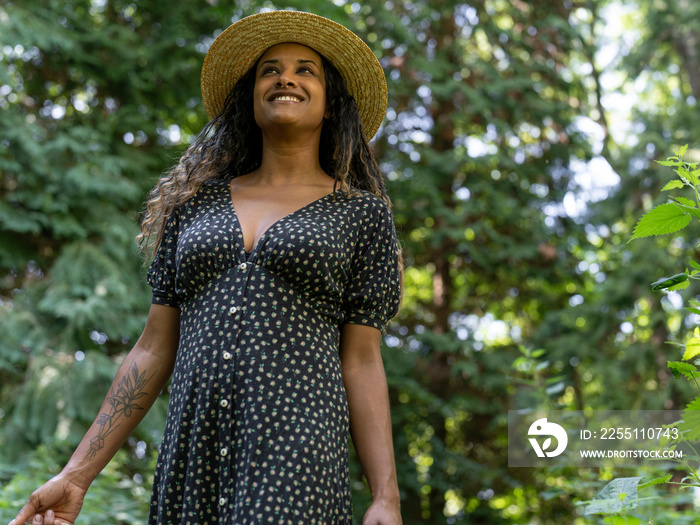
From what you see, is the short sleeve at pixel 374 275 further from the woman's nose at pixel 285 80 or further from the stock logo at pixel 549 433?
the stock logo at pixel 549 433

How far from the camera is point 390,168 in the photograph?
811cm

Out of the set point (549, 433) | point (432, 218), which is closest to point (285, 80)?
point (549, 433)

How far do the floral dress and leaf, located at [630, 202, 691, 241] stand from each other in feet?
2.32

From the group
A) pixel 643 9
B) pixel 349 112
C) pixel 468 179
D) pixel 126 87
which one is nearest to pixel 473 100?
pixel 468 179

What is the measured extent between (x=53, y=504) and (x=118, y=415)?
0.93 feet

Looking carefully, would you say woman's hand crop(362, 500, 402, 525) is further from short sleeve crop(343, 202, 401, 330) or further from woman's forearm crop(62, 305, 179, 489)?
woman's forearm crop(62, 305, 179, 489)

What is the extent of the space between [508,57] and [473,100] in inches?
44.3

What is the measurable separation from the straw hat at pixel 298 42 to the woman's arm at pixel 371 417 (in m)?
0.85

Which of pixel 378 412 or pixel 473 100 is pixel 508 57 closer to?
pixel 473 100

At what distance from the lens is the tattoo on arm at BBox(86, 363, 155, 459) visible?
6.53 ft

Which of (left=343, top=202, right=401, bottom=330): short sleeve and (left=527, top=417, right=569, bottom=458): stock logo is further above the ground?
(left=343, top=202, right=401, bottom=330): short sleeve

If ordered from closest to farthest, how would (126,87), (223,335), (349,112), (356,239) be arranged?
(223,335), (356,239), (349,112), (126,87)

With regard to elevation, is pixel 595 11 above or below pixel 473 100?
above

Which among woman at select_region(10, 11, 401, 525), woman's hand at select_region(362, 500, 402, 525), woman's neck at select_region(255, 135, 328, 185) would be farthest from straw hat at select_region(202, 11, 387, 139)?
woman's hand at select_region(362, 500, 402, 525)
